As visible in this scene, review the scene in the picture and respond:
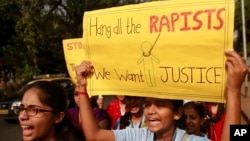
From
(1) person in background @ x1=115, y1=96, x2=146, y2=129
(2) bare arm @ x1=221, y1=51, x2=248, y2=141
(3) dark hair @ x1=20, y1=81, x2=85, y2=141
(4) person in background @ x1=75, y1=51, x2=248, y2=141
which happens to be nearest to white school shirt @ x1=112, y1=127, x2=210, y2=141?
(4) person in background @ x1=75, y1=51, x2=248, y2=141

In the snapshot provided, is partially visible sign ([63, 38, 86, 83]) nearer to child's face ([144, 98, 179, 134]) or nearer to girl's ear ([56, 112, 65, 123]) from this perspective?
girl's ear ([56, 112, 65, 123])

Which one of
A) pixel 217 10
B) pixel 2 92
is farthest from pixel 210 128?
pixel 2 92

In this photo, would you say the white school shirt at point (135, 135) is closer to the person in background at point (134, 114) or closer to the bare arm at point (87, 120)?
the bare arm at point (87, 120)

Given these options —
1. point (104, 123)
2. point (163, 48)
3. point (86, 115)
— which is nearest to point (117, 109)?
point (104, 123)

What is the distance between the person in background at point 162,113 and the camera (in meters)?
2.43

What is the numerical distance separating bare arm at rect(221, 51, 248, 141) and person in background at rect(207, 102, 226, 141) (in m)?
1.56

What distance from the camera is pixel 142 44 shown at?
283 centimetres

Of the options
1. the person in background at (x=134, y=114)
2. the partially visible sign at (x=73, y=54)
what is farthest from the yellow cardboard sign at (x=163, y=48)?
the person in background at (x=134, y=114)

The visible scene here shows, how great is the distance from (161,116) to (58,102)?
60cm

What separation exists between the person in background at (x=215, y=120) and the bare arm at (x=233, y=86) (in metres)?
1.56

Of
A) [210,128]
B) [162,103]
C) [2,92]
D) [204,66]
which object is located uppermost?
[204,66]

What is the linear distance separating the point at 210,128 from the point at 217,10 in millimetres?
1839

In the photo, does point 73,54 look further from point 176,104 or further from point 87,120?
point 176,104

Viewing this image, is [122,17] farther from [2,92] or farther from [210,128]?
[2,92]
